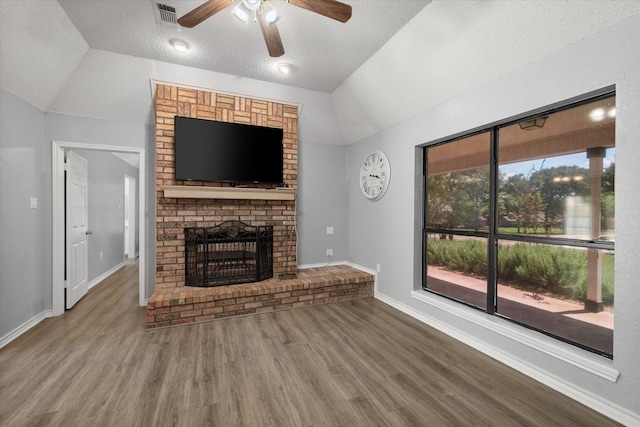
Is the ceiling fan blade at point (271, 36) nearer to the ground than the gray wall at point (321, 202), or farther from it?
farther from it

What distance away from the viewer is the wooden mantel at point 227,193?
125 inches

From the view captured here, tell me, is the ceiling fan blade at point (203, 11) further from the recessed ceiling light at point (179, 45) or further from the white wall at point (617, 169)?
the white wall at point (617, 169)

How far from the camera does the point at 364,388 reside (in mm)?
1872

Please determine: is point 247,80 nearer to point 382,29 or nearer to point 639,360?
point 382,29

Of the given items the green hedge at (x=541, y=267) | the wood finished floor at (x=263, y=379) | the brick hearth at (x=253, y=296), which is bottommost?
the wood finished floor at (x=263, y=379)

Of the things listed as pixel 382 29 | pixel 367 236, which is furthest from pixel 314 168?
pixel 382 29

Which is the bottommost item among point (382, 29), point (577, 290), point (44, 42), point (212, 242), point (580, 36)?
point (577, 290)

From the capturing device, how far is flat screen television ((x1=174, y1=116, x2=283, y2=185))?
10.7 feet

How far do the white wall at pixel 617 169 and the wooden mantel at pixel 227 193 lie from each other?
5.17 ft

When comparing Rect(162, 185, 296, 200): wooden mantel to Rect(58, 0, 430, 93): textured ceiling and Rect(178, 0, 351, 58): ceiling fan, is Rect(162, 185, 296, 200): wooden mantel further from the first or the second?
Rect(178, 0, 351, 58): ceiling fan

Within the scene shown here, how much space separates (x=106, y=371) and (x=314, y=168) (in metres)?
3.44

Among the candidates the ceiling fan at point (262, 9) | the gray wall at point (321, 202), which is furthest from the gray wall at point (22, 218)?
the gray wall at point (321, 202)

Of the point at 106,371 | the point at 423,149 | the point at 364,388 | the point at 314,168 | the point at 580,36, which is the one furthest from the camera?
the point at 314,168

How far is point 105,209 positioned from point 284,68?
4303mm
